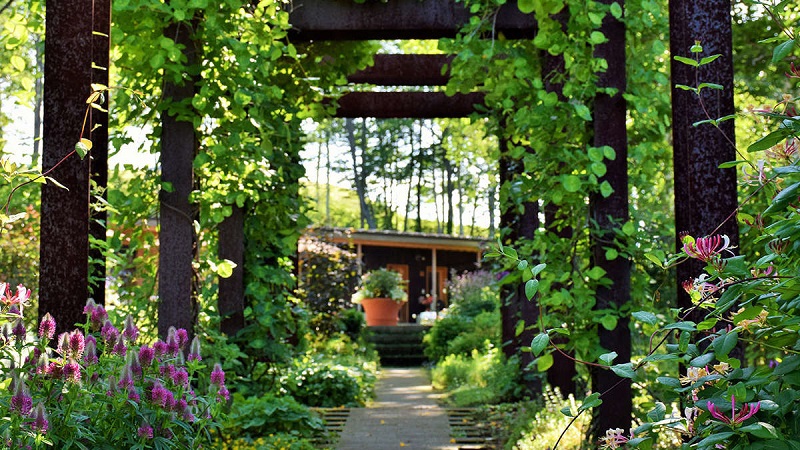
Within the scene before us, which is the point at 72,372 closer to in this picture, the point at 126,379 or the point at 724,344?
the point at 126,379

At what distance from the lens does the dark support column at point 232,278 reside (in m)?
5.96

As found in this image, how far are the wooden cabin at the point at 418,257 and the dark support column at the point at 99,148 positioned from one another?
17654 millimetres

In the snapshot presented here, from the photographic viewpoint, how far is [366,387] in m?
9.31

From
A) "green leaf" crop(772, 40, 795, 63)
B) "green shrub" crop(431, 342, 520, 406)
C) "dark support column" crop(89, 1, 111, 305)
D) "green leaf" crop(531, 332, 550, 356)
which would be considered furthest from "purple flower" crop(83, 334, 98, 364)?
"green shrub" crop(431, 342, 520, 406)

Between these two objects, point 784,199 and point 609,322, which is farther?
point 609,322

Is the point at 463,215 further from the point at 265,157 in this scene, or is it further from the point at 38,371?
the point at 38,371

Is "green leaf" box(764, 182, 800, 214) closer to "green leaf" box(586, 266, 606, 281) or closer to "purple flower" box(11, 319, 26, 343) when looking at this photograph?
"purple flower" box(11, 319, 26, 343)

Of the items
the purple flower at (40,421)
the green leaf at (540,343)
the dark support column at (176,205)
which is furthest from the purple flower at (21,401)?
the dark support column at (176,205)

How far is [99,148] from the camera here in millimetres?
3611

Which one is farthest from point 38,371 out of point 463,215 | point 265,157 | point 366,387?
point 463,215

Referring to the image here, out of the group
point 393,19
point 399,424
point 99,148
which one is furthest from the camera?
point 399,424

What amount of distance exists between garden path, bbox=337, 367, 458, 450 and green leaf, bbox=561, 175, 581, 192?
2244mm

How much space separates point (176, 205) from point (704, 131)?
120 inches

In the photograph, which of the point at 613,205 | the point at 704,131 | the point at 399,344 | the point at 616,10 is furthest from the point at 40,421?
the point at 399,344
